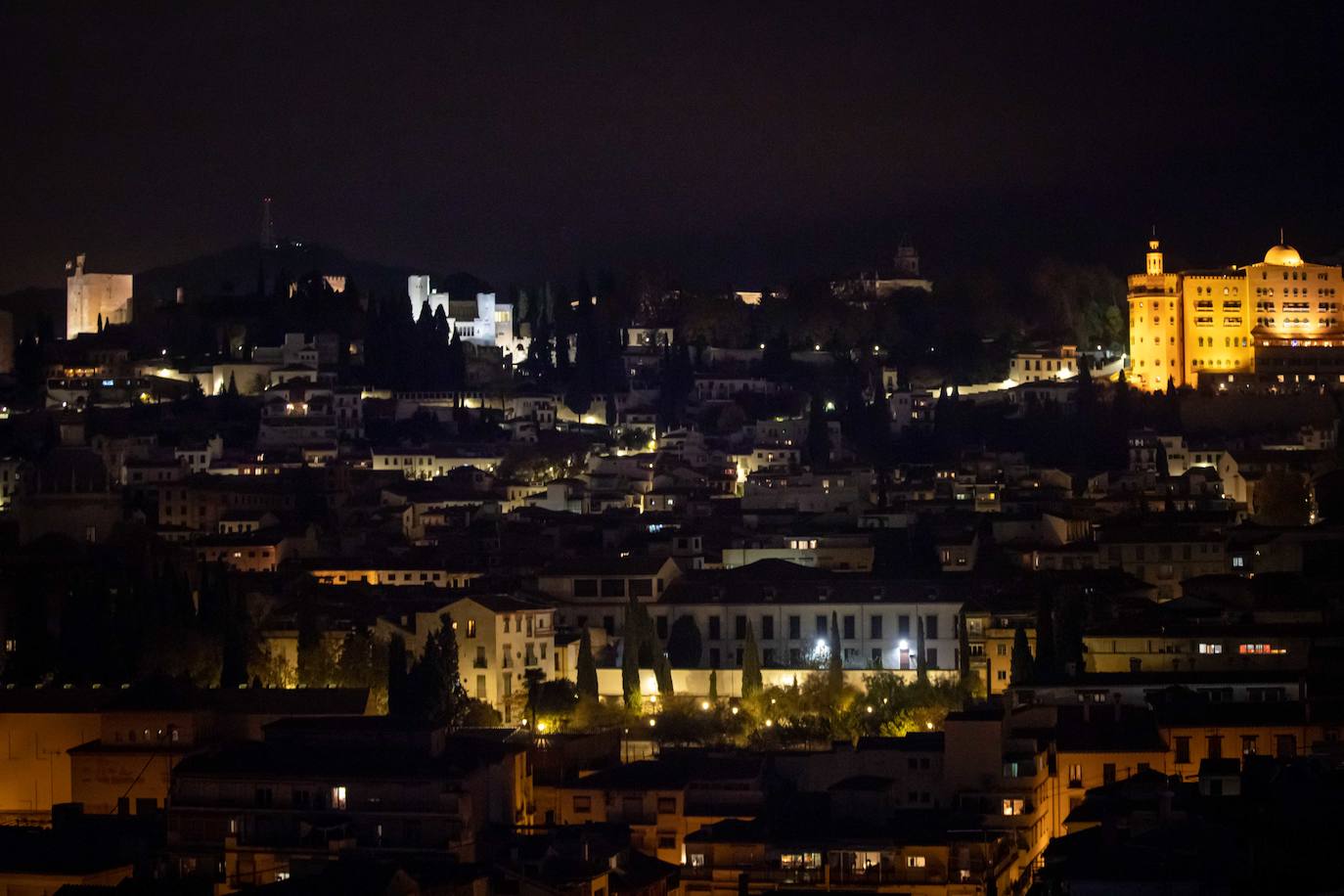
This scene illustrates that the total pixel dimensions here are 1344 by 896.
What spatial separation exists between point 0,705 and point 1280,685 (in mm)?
15226

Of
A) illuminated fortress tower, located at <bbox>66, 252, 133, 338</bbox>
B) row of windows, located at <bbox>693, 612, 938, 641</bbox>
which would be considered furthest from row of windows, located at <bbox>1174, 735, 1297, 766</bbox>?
illuminated fortress tower, located at <bbox>66, 252, 133, 338</bbox>

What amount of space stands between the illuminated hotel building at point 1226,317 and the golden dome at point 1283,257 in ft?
0.08

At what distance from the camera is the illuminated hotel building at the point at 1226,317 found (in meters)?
69.7

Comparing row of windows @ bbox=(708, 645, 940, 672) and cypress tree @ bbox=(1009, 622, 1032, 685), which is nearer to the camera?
cypress tree @ bbox=(1009, 622, 1032, 685)

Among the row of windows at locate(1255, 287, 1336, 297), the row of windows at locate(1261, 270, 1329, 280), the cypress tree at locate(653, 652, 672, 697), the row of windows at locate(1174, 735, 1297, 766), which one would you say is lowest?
the row of windows at locate(1174, 735, 1297, 766)

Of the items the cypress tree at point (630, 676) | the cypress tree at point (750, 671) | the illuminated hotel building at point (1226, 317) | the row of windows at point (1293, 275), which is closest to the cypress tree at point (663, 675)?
the cypress tree at point (630, 676)

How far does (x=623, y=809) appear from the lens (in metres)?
30.7

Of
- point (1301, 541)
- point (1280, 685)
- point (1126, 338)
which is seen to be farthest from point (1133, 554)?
point (1126, 338)

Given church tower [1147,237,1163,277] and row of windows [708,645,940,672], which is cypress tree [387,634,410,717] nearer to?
row of windows [708,645,940,672]

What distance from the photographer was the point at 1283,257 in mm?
71375

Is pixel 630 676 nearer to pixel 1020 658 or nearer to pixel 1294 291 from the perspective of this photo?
pixel 1020 658

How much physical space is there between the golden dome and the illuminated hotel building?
0.02 metres

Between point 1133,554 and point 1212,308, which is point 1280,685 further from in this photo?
point 1212,308

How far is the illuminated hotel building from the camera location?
229 ft
